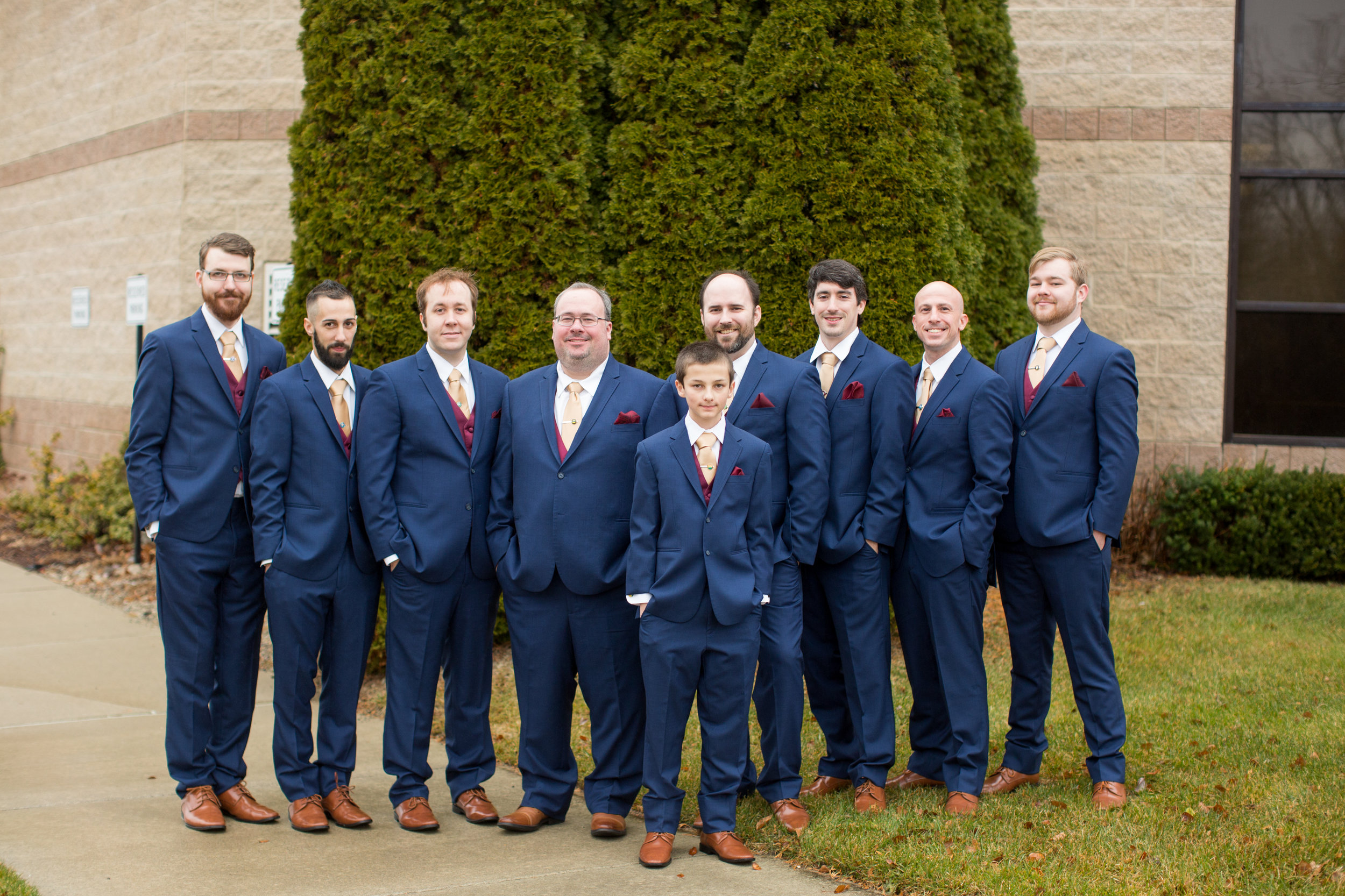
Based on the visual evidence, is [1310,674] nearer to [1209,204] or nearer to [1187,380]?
[1187,380]

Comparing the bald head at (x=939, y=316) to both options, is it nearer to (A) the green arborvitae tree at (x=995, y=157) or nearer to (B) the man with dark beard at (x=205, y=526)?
(B) the man with dark beard at (x=205, y=526)

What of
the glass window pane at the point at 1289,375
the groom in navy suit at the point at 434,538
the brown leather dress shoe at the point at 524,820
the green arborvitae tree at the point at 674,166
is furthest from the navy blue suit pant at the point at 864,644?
the glass window pane at the point at 1289,375

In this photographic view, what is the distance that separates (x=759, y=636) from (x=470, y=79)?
4089 mm

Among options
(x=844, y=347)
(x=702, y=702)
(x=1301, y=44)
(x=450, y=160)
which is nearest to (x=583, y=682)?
(x=702, y=702)

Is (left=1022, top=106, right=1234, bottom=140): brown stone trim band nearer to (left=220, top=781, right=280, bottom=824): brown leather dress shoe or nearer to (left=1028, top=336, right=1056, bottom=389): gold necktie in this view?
(left=1028, top=336, right=1056, bottom=389): gold necktie

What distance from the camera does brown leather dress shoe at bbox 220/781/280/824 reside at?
470cm

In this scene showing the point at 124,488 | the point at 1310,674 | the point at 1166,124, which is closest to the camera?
the point at 1310,674

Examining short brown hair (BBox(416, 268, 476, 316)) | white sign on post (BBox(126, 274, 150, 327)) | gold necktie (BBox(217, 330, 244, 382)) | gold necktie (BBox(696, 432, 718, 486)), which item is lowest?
gold necktie (BBox(696, 432, 718, 486))

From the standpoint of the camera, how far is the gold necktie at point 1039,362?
16.2ft

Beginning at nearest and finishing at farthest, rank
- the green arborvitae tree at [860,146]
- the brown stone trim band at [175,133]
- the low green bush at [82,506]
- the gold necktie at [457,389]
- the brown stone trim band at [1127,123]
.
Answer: the gold necktie at [457,389] → the green arborvitae tree at [860,146] → the brown stone trim band at [1127,123] → the brown stone trim band at [175,133] → the low green bush at [82,506]

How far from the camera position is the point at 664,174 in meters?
7.10

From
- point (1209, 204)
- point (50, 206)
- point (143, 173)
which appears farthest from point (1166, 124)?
point (50, 206)

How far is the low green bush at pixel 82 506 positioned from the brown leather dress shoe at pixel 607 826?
749 cm

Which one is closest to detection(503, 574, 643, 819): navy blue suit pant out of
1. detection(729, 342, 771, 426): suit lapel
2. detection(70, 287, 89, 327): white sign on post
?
detection(729, 342, 771, 426): suit lapel
